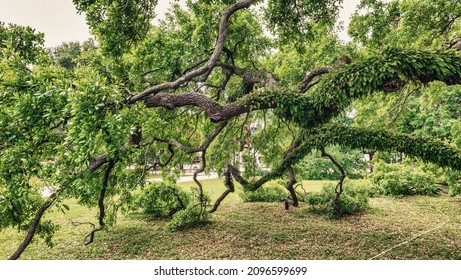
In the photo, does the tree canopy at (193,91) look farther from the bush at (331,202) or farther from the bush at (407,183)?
the bush at (407,183)

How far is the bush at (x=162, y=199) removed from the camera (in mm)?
7914

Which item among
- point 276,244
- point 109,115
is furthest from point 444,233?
point 109,115

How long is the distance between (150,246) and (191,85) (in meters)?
4.17

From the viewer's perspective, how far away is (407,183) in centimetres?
1107

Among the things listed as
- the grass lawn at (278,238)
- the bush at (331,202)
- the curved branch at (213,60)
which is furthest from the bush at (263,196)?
the curved branch at (213,60)

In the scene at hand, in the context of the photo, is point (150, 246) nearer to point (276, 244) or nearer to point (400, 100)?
point (276, 244)

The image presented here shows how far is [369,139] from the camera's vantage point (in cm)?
523

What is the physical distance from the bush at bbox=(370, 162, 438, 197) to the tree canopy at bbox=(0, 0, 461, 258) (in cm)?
396

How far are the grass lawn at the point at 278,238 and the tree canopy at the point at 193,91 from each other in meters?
1.01

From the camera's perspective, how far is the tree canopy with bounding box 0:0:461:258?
8.27 ft

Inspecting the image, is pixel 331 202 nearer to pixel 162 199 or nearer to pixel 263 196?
pixel 263 196

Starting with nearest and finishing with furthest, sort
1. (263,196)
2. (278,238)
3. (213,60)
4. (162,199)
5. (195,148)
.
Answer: (213,60) < (195,148) < (278,238) < (162,199) < (263,196)

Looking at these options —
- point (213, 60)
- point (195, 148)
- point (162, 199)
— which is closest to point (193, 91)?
point (213, 60)

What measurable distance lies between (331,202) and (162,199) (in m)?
5.22
